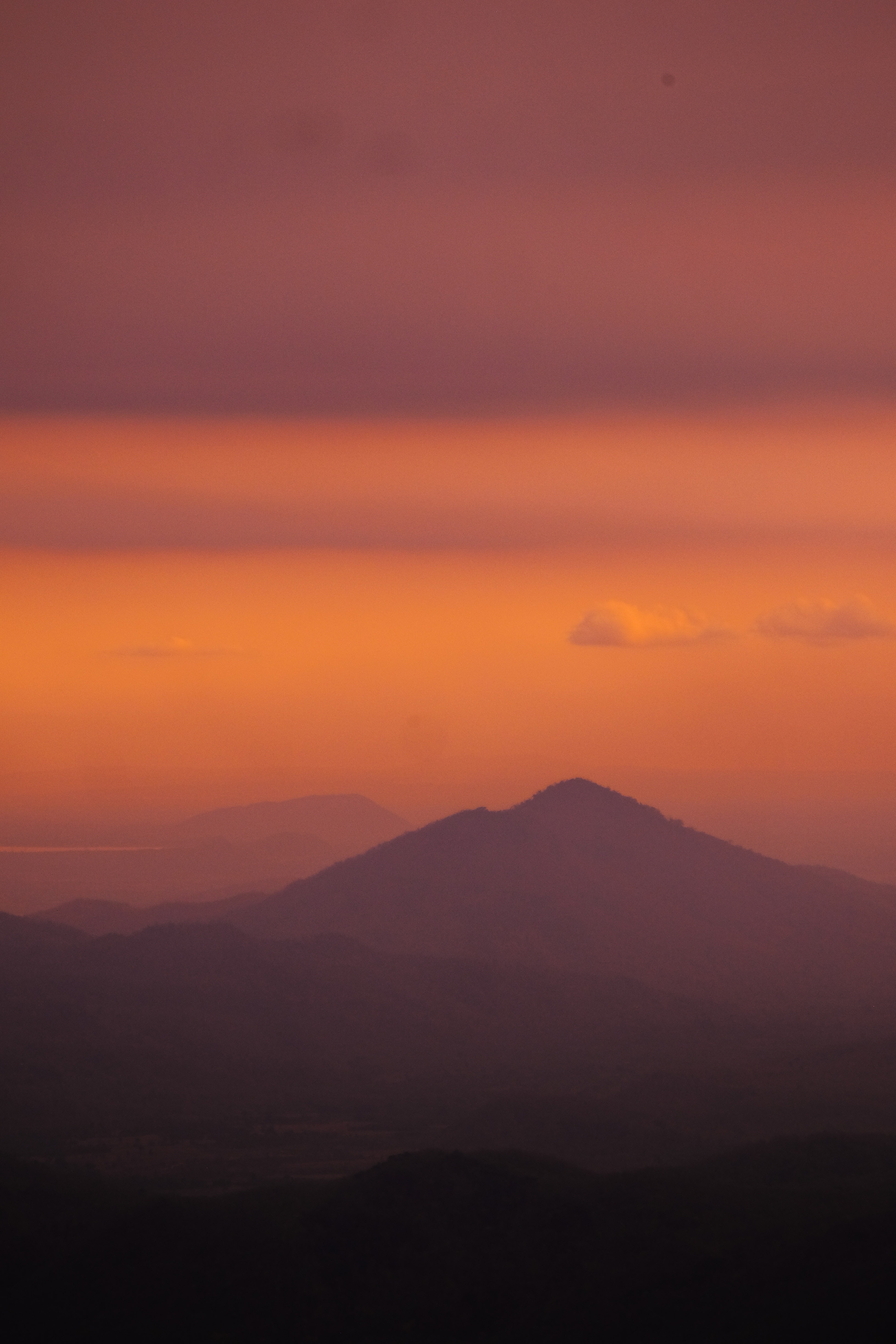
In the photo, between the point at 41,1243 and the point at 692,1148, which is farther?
the point at 692,1148

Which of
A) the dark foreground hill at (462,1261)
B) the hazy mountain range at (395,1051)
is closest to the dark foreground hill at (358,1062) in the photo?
the hazy mountain range at (395,1051)

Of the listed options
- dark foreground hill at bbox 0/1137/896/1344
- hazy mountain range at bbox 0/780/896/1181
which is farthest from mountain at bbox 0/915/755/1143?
dark foreground hill at bbox 0/1137/896/1344

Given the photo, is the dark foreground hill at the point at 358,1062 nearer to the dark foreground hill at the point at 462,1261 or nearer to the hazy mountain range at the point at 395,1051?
the hazy mountain range at the point at 395,1051

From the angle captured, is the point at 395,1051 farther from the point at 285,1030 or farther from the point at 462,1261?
the point at 462,1261

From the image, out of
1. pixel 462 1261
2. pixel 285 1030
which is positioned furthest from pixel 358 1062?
pixel 462 1261

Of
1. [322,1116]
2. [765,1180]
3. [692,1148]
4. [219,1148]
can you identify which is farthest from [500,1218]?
[322,1116]

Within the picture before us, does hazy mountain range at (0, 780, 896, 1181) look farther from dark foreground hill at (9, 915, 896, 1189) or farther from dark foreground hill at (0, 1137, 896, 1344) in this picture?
dark foreground hill at (0, 1137, 896, 1344)

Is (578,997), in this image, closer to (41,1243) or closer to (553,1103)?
(553,1103)

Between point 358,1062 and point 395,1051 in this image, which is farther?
point 395,1051
